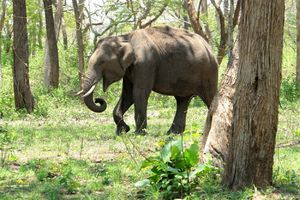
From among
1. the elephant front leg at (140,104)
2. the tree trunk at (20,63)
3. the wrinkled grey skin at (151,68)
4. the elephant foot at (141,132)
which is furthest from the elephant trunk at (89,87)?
the tree trunk at (20,63)

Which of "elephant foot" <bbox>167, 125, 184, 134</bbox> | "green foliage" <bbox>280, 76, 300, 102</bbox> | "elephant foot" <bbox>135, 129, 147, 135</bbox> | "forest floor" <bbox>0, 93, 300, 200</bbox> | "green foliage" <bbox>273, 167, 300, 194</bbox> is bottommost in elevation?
"green foliage" <bbox>280, 76, 300, 102</bbox>

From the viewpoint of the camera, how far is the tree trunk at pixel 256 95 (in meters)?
5.46

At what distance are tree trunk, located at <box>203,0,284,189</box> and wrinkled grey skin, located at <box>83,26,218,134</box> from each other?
5.76m

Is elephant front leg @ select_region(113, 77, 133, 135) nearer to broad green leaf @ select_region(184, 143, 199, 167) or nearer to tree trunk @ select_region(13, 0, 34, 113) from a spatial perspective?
tree trunk @ select_region(13, 0, 34, 113)

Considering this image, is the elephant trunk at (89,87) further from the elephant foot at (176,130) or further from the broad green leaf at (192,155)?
the broad green leaf at (192,155)

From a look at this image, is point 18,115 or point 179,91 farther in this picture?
point 18,115

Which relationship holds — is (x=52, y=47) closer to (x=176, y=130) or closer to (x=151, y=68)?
(x=151, y=68)

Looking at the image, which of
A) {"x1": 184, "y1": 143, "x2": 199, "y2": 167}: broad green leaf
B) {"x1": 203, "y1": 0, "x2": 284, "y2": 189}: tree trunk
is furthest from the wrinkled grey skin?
{"x1": 203, "y1": 0, "x2": 284, "y2": 189}: tree trunk

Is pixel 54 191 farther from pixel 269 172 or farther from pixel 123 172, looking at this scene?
pixel 269 172

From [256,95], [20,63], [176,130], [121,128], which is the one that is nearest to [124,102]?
[121,128]

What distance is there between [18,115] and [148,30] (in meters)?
4.58

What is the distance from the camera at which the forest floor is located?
6004 mm

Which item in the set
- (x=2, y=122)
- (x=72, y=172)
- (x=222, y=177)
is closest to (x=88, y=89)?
(x=2, y=122)

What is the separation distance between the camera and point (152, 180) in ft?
19.7
